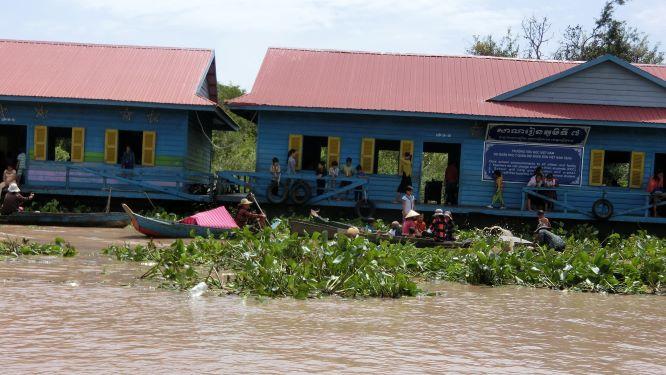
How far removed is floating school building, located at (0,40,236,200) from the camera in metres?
21.2

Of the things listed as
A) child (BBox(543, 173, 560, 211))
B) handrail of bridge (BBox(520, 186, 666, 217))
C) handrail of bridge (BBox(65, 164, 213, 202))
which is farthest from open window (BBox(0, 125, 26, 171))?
child (BBox(543, 173, 560, 211))

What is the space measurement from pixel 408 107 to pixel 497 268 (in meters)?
8.85

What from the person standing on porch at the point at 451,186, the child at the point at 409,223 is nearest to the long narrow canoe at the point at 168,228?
the child at the point at 409,223

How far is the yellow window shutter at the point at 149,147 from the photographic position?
22.0 m

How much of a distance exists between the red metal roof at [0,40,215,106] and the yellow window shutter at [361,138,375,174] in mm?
4174

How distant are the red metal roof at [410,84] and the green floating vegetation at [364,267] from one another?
6.68m

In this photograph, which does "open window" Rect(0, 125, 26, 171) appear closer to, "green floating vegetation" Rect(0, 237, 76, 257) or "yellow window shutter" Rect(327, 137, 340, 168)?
"yellow window shutter" Rect(327, 137, 340, 168)

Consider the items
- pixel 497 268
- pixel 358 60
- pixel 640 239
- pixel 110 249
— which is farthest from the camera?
pixel 358 60

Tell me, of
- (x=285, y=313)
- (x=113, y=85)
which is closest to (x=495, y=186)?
(x=113, y=85)

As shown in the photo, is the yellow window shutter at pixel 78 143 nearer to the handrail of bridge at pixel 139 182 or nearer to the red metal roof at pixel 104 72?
the handrail of bridge at pixel 139 182

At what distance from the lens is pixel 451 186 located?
2158 cm

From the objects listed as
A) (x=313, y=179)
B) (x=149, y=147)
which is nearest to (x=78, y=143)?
(x=149, y=147)

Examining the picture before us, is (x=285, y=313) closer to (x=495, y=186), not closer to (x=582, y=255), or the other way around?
(x=582, y=255)

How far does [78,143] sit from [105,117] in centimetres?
102
